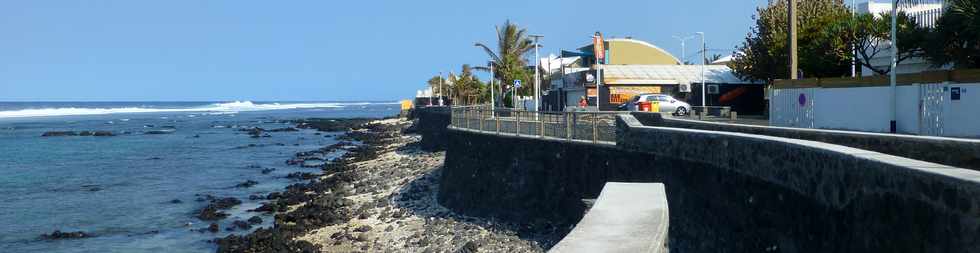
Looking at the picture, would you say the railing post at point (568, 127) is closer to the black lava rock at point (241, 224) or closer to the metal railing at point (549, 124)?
the metal railing at point (549, 124)

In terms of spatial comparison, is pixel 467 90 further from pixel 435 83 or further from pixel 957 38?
pixel 957 38

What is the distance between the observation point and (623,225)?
6.61 meters

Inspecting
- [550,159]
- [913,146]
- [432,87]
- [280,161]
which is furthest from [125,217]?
[432,87]

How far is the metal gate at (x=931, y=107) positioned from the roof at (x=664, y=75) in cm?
3062

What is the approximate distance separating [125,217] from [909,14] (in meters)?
26.4

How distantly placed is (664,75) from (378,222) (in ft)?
106

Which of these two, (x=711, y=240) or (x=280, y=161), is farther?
(x=280, y=161)

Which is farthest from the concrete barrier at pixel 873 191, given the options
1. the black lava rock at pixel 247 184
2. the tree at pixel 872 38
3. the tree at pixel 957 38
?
the black lava rock at pixel 247 184

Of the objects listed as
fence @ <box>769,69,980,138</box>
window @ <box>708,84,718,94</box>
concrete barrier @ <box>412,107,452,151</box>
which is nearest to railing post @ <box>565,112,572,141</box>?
fence @ <box>769,69,980,138</box>

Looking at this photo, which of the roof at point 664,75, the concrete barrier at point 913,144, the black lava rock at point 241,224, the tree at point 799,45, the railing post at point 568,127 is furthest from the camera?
the roof at point 664,75

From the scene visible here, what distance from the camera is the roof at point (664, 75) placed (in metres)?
48.6

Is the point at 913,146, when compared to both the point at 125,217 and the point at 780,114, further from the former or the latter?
the point at 125,217

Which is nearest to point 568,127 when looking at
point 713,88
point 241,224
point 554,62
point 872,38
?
point 241,224

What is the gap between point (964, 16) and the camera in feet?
64.3
